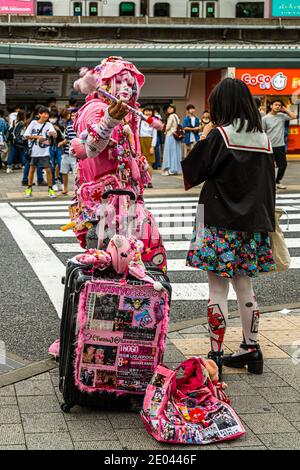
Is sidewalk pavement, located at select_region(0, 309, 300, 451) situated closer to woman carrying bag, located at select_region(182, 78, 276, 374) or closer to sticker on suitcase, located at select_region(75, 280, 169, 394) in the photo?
sticker on suitcase, located at select_region(75, 280, 169, 394)

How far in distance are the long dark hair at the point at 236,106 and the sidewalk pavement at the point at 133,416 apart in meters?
1.52

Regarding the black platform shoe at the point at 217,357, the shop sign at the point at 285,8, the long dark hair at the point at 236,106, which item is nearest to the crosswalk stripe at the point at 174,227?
the black platform shoe at the point at 217,357

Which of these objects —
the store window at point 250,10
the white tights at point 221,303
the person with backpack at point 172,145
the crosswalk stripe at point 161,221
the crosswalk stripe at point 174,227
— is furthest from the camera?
the store window at point 250,10

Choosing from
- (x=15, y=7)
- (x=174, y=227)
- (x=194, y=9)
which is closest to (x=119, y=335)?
(x=174, y=227)

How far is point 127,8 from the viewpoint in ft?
123

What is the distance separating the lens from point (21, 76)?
28.7m

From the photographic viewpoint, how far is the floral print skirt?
16.0 feet

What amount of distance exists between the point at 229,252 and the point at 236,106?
2.83 feet

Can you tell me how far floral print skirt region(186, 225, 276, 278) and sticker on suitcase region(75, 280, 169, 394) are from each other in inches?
27.0

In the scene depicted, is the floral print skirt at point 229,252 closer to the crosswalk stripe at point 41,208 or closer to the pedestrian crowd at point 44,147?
the pedestrian crowd at point 44,147

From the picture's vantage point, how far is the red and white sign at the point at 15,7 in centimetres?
3070

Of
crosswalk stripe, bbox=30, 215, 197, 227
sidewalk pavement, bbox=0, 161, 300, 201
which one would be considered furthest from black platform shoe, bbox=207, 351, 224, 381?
sidewalk pavement, bbox=0, 161, 300, 201

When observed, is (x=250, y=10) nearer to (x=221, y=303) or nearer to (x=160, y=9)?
(x=160, y=9)

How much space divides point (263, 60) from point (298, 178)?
8.12 m
